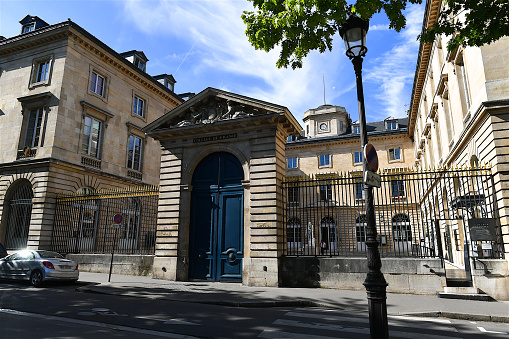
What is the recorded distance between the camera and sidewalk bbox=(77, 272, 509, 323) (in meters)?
8.34

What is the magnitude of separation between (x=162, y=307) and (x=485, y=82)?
44.5 feet

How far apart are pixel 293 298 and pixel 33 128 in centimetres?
2165

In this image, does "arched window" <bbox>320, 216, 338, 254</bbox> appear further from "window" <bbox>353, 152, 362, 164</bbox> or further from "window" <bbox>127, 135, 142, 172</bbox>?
"window" <bbox>353, 152, 362, 164</bbox>

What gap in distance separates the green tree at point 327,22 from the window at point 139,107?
2252 centimetres

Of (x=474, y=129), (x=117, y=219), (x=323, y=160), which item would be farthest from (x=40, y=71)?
(x=323, y=160)

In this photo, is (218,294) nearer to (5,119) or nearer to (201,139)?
(201,139)

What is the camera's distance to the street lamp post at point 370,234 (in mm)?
4988

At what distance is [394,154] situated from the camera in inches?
1586

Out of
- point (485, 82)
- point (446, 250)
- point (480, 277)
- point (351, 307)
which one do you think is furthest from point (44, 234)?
point (446, 250)

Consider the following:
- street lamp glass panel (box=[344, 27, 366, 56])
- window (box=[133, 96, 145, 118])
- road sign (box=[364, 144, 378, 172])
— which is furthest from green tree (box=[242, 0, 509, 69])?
window (box=[133, 96, 145, 118])

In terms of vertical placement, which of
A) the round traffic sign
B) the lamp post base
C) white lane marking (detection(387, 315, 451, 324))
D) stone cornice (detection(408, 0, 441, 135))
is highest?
stone cornice (detection(408, 0, 441, 135))

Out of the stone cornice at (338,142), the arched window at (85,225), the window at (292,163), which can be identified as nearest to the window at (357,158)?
the stone cornice at (338,142)

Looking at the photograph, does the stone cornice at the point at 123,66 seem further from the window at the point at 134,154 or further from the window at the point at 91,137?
the window at the point at 134,154

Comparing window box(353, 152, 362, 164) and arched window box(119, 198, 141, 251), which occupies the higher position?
window box(353, 152, 362, 164)
